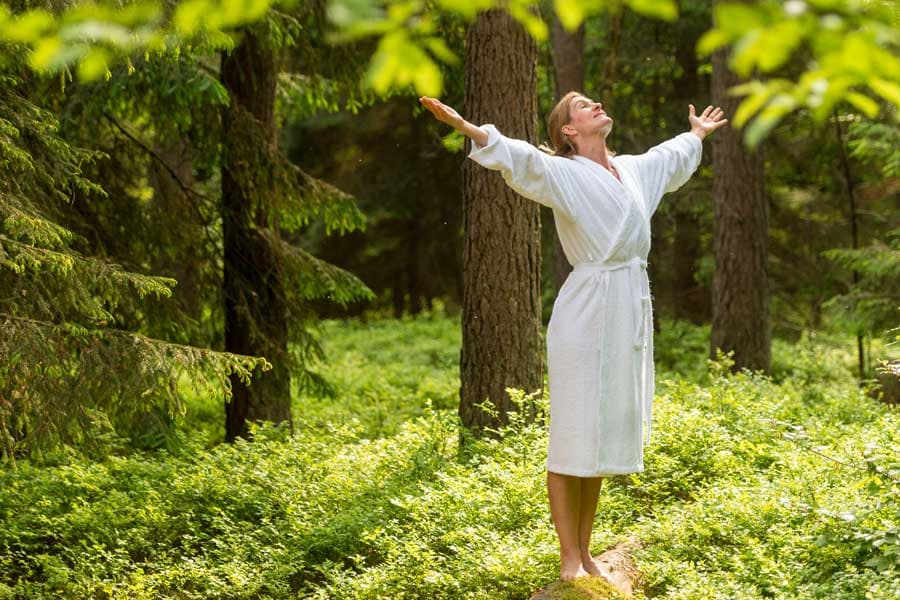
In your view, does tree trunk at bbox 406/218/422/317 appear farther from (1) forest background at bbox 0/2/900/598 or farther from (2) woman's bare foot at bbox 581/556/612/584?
(2) woman's bare foot at bbox 581/556/612/584

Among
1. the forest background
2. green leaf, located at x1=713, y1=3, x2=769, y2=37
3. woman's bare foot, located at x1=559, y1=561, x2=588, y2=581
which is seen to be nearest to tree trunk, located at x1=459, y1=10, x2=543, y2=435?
the forest background

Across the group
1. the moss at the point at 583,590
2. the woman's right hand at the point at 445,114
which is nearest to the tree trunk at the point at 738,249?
the moss at the point at 583,590

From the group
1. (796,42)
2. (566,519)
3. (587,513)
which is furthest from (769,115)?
(587,513)

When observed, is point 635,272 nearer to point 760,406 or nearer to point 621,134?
point 760,406

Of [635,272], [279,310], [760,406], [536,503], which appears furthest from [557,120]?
[279,310]

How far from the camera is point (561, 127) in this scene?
533 centimetres

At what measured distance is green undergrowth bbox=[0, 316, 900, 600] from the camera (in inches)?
203

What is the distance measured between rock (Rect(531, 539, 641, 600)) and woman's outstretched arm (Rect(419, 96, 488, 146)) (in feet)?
6.97

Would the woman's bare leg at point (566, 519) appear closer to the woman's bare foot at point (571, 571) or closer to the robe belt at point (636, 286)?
the woman's bare foot at point (571, 571)

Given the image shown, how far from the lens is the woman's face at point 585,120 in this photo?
5234mm

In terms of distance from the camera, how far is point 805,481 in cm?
568

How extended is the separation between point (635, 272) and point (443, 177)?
17.2 m

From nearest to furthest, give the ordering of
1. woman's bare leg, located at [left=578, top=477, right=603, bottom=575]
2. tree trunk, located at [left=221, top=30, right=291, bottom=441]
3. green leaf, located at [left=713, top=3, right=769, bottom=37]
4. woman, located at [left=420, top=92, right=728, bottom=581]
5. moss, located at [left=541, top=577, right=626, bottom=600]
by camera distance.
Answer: green leaf, located at [left=713, top=3, right=769, bottom=37], moss, located at [left=541, top=577, right=626, bottom=600], woman, located at [left=420, top=92, right=728, bottom=581], woman's bare leg, located at [left=578, top=477, right=603, bottom=575], tree trunk, located at [left=221, top=30, right=291, bottom=441]

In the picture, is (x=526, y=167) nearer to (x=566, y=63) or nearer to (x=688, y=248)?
(x=566, y=63)
